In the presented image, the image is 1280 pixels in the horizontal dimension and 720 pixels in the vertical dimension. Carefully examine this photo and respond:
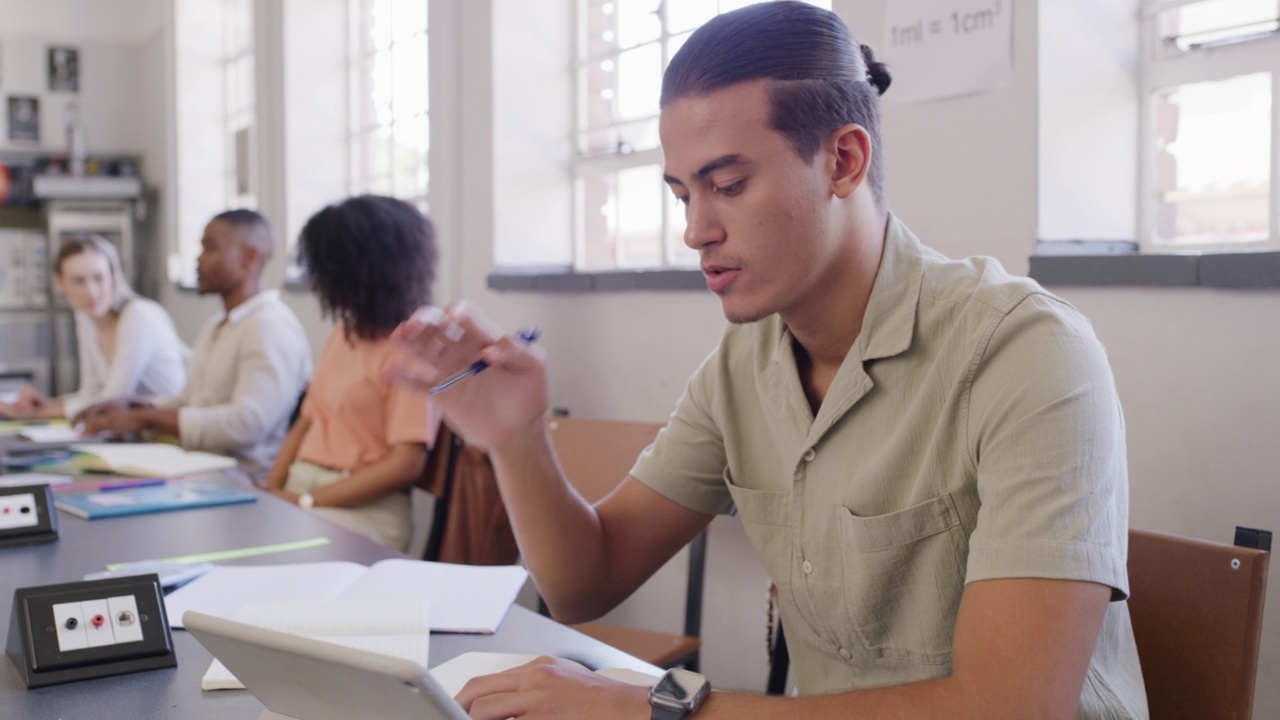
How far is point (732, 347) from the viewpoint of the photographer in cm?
146

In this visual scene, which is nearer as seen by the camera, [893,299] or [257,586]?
[893,299]

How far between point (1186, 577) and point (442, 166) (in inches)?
109

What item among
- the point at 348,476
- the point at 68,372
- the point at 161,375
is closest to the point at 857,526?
the point at 348,476

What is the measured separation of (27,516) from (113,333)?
2684mm

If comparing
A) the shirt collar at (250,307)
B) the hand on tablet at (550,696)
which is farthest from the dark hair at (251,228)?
the hand on tablet at (550,696)

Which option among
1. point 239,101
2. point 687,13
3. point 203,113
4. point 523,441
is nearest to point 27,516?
point 523,441

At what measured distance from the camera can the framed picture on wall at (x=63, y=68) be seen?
7.53 m

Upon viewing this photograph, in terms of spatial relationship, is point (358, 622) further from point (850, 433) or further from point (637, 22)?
point (637, 22)

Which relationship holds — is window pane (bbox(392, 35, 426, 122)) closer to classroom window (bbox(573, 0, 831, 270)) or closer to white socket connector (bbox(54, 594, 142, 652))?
classroom window (bbox(573, 0, 831, 270))

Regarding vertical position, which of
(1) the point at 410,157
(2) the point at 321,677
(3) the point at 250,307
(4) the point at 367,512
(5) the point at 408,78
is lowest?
(4) the point at 367,512

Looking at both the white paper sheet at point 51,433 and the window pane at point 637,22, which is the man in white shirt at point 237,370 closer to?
the white paper sheet at point 51,433

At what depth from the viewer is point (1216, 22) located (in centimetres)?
182

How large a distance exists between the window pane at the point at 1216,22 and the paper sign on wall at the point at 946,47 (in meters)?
0.30

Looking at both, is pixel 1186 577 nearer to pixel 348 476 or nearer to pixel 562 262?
pixel 348 476
